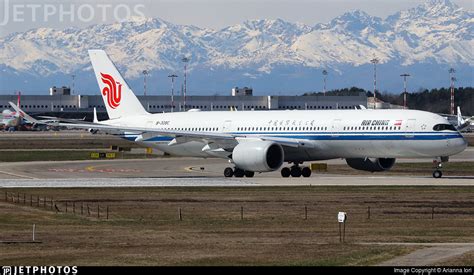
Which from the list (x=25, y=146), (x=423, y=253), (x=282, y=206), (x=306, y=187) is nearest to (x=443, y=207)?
(x=282, y=206)

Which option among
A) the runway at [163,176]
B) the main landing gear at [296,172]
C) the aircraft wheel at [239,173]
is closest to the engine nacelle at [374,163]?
the runway at [163,176]

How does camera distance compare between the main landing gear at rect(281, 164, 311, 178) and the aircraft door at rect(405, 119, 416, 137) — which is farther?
the main landing gear at rect(281, 164, 311, 178)

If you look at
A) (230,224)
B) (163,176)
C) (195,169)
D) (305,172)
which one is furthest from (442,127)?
(230,224)

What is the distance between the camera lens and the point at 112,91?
94.4 metres

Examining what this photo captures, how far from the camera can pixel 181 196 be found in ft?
223

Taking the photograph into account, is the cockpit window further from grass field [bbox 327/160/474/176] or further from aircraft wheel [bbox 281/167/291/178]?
aircraft wheel [bbox 281/167/291/178]

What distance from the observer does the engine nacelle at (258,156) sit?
81500mm

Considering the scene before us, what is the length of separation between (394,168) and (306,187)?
24436mm

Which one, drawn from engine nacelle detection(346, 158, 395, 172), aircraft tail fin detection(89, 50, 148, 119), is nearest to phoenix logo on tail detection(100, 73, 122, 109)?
aircraft tail fin detection(89, 50, 148, 119)

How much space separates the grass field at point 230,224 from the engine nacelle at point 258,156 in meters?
8.04
